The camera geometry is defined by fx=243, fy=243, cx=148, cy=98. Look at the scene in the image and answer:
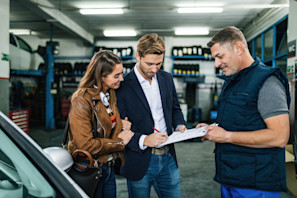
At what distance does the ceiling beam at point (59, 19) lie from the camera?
6591 mm

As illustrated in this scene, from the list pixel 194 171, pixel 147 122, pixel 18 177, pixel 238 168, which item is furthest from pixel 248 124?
pixel 194 171

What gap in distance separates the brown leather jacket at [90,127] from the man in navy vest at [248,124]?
614 mm

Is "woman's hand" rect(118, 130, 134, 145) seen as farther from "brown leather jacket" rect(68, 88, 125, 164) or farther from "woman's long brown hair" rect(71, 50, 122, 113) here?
"woman's long brown hair" rect(71, 50, 122, 113)

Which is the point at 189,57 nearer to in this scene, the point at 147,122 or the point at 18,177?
the point at 147,122

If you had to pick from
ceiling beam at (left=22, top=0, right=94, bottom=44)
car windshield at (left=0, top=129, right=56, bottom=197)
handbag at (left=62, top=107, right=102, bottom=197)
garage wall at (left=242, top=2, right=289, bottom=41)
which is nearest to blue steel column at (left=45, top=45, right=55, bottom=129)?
ceiling beam at (left=22, top=0, right=94, bottom=44)

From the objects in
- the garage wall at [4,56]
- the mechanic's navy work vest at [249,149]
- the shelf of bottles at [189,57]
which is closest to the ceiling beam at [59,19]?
the garage wall at [4,56]

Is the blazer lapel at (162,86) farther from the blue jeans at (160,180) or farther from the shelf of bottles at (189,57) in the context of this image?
the shelf of bottles at (189,57)

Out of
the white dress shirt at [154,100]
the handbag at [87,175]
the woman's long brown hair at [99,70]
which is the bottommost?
the handbag at [87,175]

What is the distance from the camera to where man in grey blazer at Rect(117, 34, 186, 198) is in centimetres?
161

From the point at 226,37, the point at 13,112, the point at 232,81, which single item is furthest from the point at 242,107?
the point at 13,112

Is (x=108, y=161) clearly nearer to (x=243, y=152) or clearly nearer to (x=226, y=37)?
(x=243, y=152)

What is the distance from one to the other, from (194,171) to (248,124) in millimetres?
3209

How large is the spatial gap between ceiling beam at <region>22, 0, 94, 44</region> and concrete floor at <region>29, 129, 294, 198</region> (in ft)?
11.9

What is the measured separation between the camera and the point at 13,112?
6199 mm
